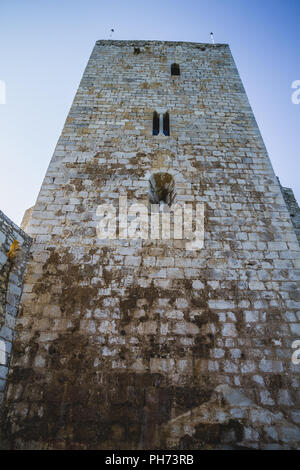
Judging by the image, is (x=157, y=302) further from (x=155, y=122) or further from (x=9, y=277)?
(x=155, y=122)

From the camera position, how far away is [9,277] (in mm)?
3770

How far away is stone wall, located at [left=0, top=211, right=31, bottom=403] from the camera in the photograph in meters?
3.40

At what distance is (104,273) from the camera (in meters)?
4.04

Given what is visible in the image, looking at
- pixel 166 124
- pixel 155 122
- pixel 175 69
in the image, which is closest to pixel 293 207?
pixel 166 124

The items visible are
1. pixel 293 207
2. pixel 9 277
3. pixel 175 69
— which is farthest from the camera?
pixel 175 69

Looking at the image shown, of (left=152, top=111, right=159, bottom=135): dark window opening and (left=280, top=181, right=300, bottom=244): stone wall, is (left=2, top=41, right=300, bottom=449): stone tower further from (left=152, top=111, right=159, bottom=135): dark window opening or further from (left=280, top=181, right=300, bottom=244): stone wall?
(left=280, top=181, right=300, bottom=244): stone wall

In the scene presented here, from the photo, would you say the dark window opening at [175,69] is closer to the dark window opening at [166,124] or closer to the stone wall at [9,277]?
the dark window opening at [166,124]

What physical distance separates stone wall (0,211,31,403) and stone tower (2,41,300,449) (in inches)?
4.9

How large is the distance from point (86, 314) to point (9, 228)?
1781 mm

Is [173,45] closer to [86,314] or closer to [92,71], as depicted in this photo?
[92,71]

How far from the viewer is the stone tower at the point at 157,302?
3.11m

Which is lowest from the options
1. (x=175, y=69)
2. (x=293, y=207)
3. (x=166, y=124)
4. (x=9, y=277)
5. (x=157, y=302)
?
(x=157, y=302)

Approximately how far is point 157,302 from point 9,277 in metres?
2.24

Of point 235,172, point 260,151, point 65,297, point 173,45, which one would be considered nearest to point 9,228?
point 65,297
